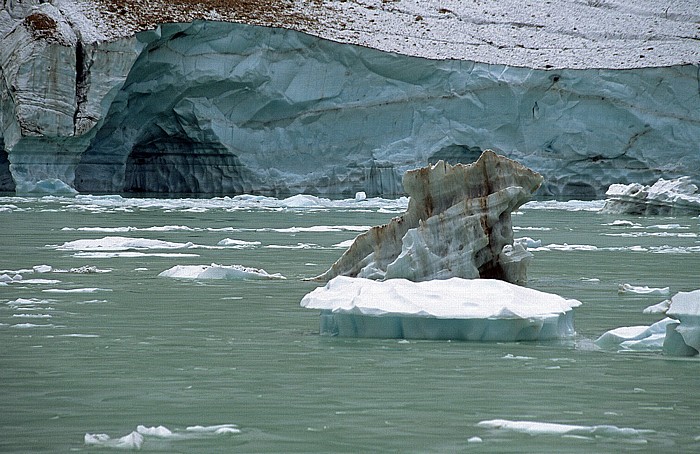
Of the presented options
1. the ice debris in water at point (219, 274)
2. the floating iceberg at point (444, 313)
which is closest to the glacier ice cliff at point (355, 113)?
the ice debris in water at point (219, 274)

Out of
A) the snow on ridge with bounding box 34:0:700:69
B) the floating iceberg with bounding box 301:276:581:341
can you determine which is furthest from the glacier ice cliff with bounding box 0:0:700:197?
the floating iceberg with bounding box 301:276:581:341

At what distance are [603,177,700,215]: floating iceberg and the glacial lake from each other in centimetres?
1119

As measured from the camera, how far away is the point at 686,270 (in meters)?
8.76

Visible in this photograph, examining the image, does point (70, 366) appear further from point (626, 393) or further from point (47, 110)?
point (47, 110)

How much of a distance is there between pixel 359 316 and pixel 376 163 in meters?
20.7

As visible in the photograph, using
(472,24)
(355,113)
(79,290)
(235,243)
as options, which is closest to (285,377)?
(79,290)

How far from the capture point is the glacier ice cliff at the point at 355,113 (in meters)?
24.8

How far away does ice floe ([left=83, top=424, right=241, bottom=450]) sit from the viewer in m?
3.04

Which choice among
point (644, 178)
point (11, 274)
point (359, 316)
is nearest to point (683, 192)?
point (644, 178)

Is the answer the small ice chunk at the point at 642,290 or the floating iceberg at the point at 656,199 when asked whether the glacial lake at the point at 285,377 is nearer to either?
the small ice chunk at the point at 642,290

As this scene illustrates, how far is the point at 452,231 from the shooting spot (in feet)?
21.6

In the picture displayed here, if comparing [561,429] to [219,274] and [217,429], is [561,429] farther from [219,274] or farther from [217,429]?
[219,274]

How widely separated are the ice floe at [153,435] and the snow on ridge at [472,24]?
2152 centimetres

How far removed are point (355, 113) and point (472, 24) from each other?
5106 mm
